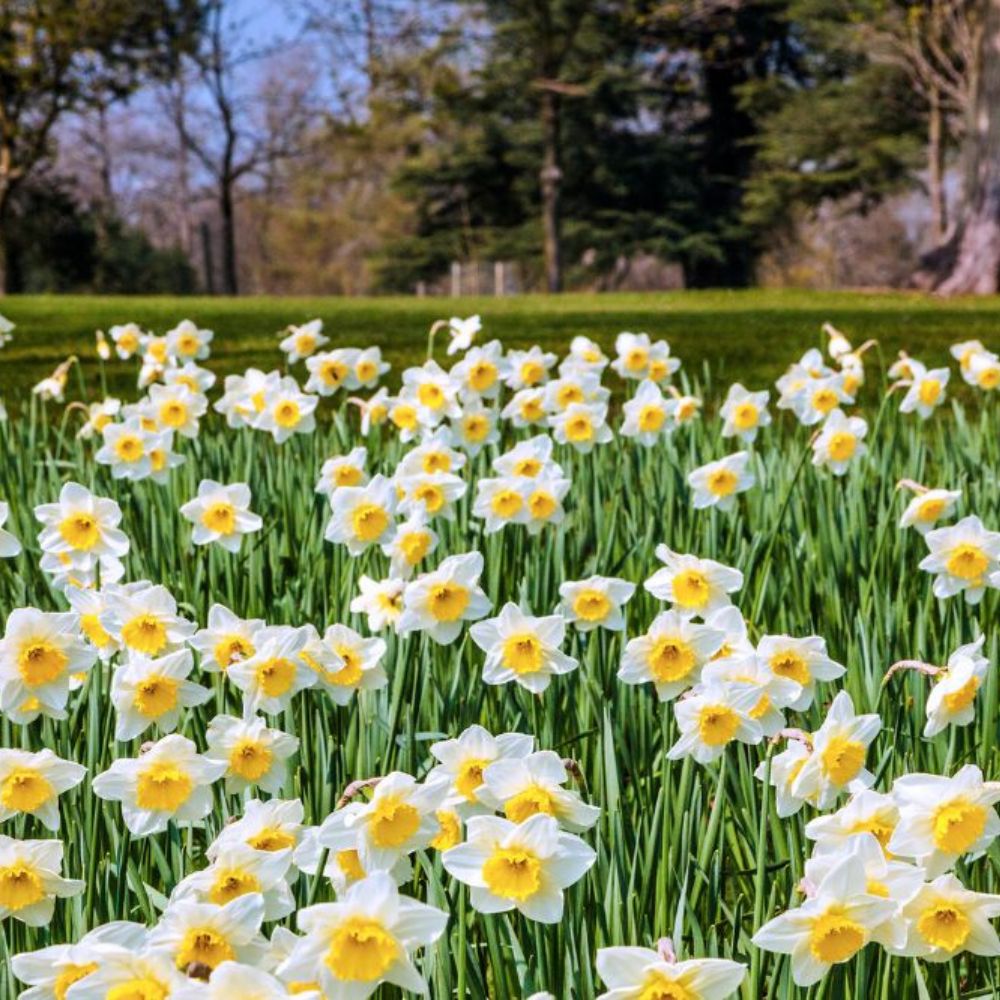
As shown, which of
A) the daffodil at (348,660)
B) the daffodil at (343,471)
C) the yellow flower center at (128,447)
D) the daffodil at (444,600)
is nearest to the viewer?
the daffodil at (348,660)

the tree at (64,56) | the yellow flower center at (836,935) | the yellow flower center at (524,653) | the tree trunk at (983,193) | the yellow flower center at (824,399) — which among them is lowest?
the yellow flower center at (836,935)

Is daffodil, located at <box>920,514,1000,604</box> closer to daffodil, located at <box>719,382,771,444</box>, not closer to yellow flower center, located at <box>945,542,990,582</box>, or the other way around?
yellow flower center, located at <box>945,542,990,582</box>

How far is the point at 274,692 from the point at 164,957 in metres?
0.56

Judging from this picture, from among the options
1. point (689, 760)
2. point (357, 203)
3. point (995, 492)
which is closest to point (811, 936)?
point (689, 760)

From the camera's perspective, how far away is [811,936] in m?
0.94

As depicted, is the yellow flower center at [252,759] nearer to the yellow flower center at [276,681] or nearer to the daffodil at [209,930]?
the yellow flower center at [276,681]

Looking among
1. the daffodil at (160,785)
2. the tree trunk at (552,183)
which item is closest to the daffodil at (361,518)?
the daffodil at (160,785)

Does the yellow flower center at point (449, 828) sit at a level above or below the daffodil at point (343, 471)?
below

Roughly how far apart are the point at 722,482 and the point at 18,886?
1.60 meters

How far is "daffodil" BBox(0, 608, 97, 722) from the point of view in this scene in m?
1.34

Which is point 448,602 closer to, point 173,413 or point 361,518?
point 361,518

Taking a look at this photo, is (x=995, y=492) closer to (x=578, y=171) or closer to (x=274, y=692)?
(x=274, y=692)

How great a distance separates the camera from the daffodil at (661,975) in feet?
Result: 2.73

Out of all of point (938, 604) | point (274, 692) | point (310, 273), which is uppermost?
point (310, 273)
